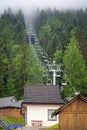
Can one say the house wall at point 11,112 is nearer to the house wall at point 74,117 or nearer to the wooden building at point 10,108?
the wooden building at point 10,108

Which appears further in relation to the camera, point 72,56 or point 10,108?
point 72,56

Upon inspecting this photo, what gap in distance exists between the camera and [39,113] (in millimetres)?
42094

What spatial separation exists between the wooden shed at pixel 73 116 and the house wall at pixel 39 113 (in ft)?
29.0

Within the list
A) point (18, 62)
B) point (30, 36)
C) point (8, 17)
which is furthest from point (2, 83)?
point (8, 17)

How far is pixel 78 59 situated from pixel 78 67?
170cm

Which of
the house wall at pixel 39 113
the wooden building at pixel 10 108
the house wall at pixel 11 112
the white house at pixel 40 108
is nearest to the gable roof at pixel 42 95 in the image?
the white house at pixel 40 108

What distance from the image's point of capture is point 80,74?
69188 millimetres

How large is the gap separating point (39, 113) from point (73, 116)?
30.5ft

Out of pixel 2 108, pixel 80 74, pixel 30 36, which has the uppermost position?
pixel 30 36

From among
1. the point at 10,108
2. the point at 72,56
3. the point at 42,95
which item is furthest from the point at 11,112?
the point at 42,95

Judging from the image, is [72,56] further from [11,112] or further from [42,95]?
[42,95]

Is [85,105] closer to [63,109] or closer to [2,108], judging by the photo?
[63,109]

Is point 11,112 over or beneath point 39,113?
beneath

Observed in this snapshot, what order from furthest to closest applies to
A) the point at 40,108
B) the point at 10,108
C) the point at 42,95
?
the point at 10,108, the point at 42,95, the point at 40,108
